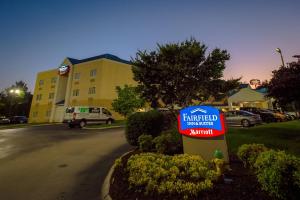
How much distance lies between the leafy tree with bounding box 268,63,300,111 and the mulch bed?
531 centimetres

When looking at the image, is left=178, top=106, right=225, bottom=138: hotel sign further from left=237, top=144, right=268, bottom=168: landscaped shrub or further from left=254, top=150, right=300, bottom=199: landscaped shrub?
left=254, top=150, right=300, bottom=199: landscaped shrub

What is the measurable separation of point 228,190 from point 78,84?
3959cm

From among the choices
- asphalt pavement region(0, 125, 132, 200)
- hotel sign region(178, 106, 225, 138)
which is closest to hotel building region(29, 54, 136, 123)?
asphalt pavement region(0, 125, 132, 200)

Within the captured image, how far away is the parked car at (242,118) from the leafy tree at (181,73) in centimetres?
333

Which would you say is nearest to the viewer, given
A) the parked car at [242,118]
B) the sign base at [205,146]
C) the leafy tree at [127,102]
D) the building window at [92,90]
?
the sign base at [205,146]

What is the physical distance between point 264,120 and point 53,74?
143ft

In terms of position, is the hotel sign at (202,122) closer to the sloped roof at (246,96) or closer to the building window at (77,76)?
the sloped roof at (246,96)

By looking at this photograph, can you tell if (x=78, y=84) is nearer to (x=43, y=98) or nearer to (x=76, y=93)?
(x=76, y=93)

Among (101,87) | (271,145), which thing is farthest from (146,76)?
(101,87)

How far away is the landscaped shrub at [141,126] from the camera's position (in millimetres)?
9812

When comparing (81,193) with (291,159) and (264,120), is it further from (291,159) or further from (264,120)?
(264,120)

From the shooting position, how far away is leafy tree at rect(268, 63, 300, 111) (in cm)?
902

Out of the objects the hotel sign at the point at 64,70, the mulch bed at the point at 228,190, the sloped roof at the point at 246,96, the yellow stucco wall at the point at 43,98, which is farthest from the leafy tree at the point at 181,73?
the yellow stucco wall at the point at 43,98

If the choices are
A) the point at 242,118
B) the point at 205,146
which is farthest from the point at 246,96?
the point at 205,146
